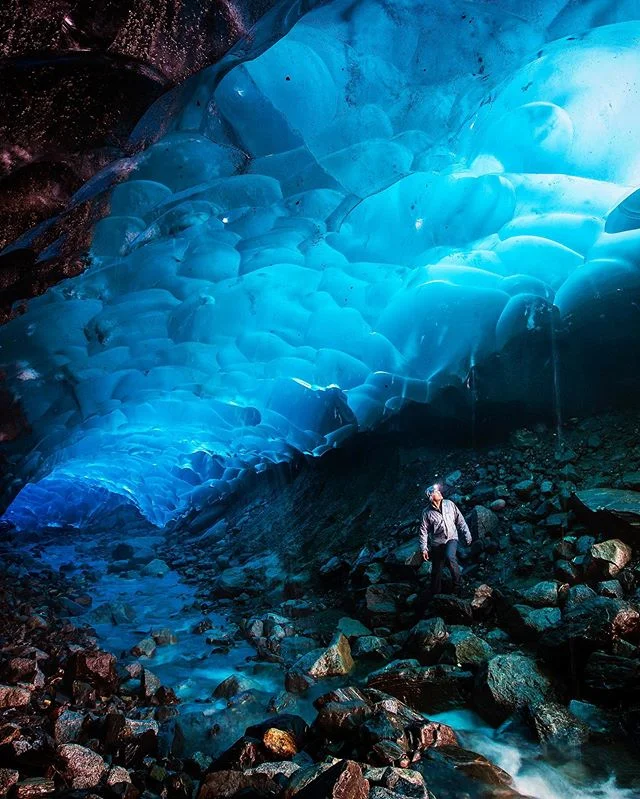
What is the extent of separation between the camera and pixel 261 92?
423cm

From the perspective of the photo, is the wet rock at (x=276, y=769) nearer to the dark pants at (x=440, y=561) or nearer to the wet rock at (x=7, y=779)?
the wet rock at (x=7, y=779)

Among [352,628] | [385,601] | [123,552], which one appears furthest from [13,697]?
[123,552]

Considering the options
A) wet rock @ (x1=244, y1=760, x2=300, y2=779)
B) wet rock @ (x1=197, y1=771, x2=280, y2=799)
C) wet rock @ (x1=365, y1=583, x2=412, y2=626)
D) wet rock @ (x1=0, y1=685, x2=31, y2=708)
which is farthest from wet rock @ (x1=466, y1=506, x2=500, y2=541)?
wet rock @ (x1=0, y1=685, x2=31, y2=708)

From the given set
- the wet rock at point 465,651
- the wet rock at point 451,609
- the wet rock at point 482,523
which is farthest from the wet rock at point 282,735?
the wet rock at point 482,523

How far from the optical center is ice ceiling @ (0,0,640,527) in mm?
4152

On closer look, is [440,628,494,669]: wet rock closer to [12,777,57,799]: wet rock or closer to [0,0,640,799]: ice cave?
[0,0,640,799]: ice cave

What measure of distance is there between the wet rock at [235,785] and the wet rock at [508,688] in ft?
5.72

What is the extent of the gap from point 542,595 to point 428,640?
4.22 feet

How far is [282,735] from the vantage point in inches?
117

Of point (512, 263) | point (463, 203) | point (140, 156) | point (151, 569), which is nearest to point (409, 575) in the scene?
point (512, 263)

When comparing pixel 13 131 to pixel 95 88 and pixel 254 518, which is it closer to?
pixel 95 88

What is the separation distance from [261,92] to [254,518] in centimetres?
1009

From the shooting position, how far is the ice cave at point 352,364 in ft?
9.73

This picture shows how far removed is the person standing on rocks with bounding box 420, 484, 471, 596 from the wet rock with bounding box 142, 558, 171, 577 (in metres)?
7.47
